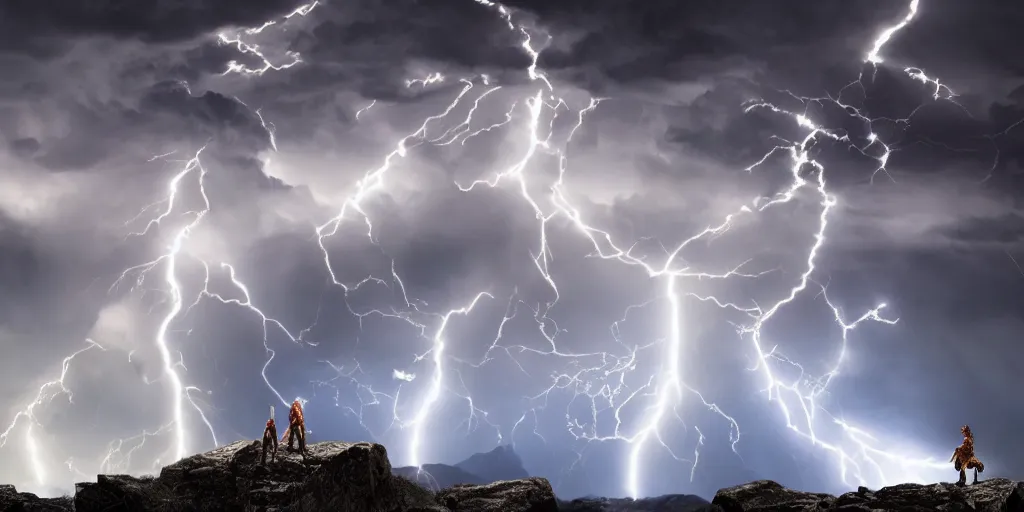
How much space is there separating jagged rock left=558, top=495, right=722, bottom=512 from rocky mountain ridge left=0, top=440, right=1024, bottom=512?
9.51 meters

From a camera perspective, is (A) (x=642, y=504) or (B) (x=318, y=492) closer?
(B) (x=318, y=492)

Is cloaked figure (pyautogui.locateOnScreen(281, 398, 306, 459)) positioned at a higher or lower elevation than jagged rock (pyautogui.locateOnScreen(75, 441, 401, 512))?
higher

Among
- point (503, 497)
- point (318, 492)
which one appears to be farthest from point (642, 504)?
point (318, 492)

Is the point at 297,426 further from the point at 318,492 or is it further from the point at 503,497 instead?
the point at 503,497

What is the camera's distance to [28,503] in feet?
53.1

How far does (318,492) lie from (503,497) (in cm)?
413

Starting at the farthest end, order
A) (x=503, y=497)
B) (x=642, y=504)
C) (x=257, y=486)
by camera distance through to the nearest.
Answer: (x=642, y=504) < (x=503, y=497) < (x=257, y=486)

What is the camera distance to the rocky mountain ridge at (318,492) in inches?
566

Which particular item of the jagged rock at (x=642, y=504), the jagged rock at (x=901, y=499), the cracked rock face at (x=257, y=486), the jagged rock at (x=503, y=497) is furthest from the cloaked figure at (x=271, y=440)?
the jagged rock at (x=642, y=504)

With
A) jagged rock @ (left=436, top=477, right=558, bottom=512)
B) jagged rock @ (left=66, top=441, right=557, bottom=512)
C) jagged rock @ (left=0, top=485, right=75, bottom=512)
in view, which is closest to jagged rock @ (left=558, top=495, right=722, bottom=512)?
jagged rock @ (left=436, top=477, right=558, bottom=512)

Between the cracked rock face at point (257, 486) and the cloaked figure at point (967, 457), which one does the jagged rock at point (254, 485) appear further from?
the cloaked figure at point (967, 457)

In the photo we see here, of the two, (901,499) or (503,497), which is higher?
(503,497)

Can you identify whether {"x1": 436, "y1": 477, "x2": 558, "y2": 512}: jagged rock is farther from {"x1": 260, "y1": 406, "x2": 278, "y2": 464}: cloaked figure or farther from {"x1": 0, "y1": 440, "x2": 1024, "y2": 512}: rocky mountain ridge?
{"x1": 260, "y1": 406, "x2": 278, "y2": 464}: cloaked figure

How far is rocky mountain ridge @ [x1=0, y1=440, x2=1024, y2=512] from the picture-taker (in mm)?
14375
